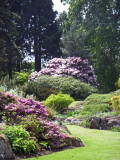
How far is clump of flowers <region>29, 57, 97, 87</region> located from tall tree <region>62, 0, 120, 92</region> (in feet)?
3.37

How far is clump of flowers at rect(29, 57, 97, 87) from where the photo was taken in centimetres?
2284

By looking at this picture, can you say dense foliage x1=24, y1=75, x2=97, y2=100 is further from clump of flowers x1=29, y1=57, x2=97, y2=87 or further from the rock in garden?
the rock in garden

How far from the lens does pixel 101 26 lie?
25172mm

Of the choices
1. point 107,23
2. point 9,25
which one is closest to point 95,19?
point 107,23

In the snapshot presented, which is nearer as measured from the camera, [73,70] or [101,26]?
[73,70]

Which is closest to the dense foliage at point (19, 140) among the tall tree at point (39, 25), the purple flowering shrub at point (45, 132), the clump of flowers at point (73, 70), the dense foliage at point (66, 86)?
the purple flowering shrub at point (45, 132)

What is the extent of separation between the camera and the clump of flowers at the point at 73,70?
22.8 metres

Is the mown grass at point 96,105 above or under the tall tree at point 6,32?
under

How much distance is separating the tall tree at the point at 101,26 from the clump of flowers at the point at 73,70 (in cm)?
103

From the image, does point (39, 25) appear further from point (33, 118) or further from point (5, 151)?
point (5, 151)

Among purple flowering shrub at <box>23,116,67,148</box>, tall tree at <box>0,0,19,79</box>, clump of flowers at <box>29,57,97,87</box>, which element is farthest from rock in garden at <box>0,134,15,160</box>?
tall tree at <box>0,0,19,79</box>

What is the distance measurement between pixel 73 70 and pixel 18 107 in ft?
53.2

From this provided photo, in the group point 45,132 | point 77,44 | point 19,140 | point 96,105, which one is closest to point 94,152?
point 45,132

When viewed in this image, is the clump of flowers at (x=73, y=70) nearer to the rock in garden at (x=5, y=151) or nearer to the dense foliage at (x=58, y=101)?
the dense foliage at (x=58, y=101)
